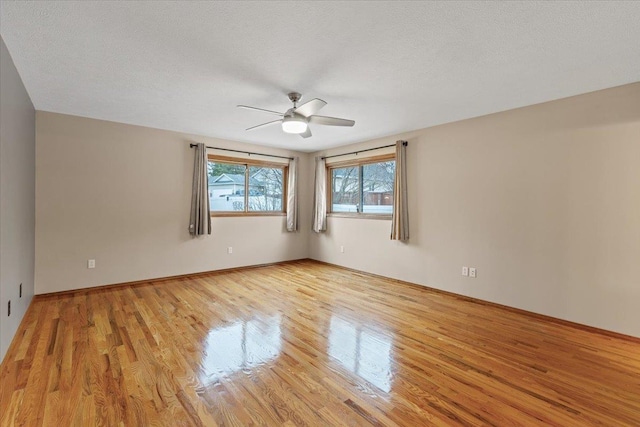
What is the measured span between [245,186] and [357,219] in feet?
7.28

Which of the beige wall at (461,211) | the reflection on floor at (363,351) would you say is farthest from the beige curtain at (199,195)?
the reflection on floor at (363,351)

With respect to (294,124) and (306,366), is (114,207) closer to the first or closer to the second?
(294,124)

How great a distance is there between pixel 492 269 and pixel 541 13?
2.84 m

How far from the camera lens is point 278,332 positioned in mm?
2883

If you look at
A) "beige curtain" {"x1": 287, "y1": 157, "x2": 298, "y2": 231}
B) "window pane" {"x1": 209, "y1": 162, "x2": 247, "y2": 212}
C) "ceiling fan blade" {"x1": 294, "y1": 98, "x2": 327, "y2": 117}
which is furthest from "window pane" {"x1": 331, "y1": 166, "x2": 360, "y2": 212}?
"ceiling fan blade" {"x1": 294, "y1": 98, "x2": 327, "y2": 117}

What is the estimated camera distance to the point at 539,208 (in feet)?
11.0

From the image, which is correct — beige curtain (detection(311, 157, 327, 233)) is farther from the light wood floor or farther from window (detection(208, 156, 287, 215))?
the light wood floor

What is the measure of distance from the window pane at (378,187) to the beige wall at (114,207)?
245cm

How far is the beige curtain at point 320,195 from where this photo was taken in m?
6.11

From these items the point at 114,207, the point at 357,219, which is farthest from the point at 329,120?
the point at 114,207

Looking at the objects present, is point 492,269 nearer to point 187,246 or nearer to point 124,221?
point 187,246

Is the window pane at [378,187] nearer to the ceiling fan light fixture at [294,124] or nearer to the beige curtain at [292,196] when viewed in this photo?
the beige curtain at [292,196]

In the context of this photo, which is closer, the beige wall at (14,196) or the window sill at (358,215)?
the beige wall at (14,196)

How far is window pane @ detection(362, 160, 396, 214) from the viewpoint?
16.8ft
